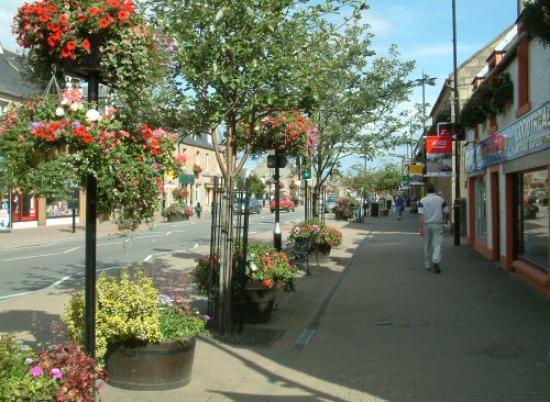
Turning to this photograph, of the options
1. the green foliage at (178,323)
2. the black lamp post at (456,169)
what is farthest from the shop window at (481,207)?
the green foliage at (178,323)

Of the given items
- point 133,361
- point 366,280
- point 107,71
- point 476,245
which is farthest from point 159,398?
point 476,245

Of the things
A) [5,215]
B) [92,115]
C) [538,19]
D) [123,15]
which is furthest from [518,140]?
[5,215]

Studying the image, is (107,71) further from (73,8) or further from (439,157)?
(439,157)

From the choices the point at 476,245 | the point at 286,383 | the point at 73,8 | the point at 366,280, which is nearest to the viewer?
the point at 73,8

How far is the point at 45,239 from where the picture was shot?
25.7m

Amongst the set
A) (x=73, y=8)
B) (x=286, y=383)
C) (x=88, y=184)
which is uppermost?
(x=73, y=8)

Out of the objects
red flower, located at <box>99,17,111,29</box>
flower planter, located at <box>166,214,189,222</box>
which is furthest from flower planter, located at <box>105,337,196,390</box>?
flower planter, located at <box>166,214,189,222</box>

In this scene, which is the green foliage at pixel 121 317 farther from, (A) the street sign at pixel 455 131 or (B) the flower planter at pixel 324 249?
(A) the street sign at pixel 455 131

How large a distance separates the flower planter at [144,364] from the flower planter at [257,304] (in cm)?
258

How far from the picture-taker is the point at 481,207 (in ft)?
58.9

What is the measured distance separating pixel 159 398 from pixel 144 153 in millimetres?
2097

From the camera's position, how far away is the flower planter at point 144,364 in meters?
5.47

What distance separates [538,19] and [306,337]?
14.5ft

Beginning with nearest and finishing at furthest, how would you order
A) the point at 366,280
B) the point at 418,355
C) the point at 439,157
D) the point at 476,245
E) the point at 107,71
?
1. the point at 107,71
2. the point at 418,355
3. the point at 366,280
4. the point at 476,245
5. the point at 439,157
